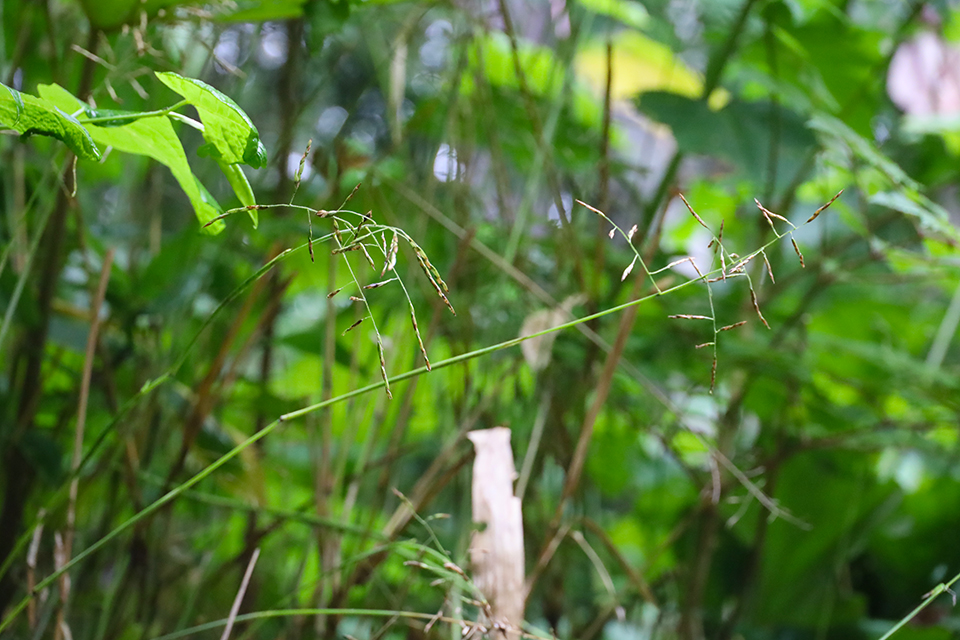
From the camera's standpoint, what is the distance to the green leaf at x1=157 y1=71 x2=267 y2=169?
0.81 feet

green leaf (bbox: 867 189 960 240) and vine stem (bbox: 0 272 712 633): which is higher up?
green leaf (bbox: 867 189 960 240)

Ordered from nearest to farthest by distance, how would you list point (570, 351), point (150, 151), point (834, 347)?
point (150, 151) < point (570, 351) < point (834, 347)

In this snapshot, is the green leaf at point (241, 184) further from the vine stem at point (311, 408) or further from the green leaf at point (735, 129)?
the green leaf at point (735, 129)

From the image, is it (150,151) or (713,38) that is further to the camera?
(713,38)

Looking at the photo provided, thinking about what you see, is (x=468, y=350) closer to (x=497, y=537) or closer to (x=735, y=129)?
(x=497, y=537)

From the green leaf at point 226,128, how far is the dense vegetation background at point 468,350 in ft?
0.32

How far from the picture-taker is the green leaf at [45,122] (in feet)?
0.77

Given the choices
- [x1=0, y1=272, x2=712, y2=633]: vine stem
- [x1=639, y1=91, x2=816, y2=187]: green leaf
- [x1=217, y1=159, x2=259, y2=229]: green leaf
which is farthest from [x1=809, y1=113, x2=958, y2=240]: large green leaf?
[x1=217, y1=159, x2=259, y2=229]: green leaf

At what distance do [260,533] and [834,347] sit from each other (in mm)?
567

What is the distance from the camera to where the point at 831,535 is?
0.87 m

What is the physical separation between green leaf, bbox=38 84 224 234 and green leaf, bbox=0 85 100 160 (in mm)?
22

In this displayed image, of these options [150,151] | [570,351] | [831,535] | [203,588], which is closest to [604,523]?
[831,535]

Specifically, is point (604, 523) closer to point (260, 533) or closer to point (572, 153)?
point (572, 153)

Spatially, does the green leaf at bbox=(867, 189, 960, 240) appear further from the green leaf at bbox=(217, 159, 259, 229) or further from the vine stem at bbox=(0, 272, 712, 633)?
the green leaf at bbox=(217, 159, 259, 229)
